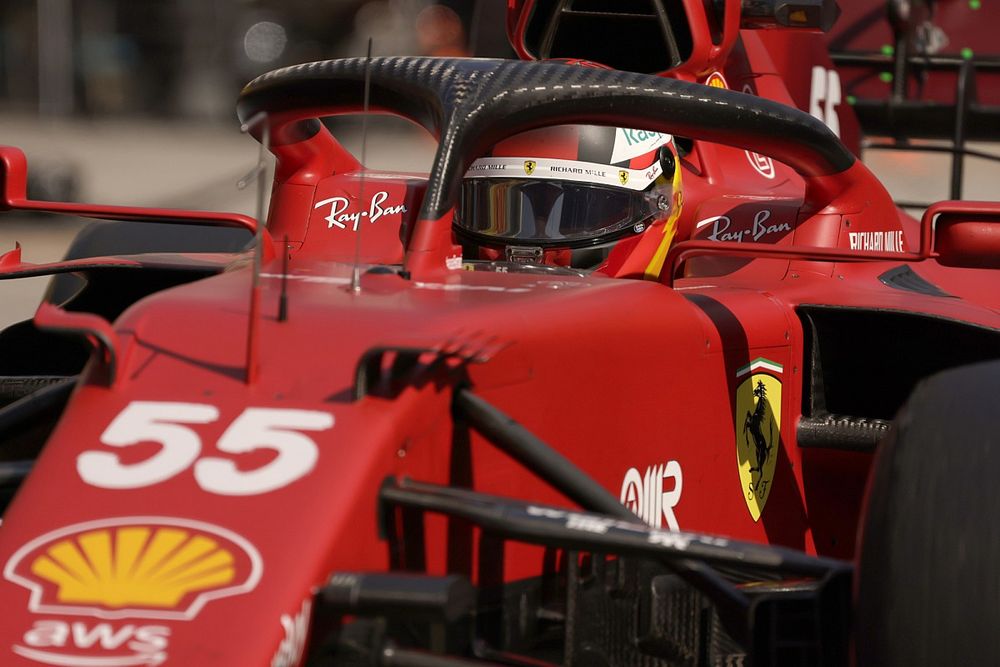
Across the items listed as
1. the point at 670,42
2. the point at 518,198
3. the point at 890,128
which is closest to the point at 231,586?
the point at 518,198

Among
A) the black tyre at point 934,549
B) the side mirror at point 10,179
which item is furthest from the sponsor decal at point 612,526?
the side mirror at point 10,179

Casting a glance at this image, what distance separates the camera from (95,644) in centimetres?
191

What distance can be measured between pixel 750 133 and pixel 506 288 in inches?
26.5

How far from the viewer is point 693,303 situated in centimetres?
294

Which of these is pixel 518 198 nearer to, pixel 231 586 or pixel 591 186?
pixel 591 186

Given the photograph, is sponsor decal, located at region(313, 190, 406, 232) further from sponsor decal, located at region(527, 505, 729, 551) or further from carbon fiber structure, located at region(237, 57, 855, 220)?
sponsor decal, located at region(527, 505, 729, 551)

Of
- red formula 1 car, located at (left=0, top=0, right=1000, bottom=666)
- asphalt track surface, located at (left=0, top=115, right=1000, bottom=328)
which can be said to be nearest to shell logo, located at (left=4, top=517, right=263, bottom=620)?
red formula 1 car, located at (left=0, top=0, right=1000, bottom=666)

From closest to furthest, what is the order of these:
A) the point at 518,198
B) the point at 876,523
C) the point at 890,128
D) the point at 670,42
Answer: the point at 876,523
the point at 518,198
the point at 670,42
the point at 890,128

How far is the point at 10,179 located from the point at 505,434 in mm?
1477

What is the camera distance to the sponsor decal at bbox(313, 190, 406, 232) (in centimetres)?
368

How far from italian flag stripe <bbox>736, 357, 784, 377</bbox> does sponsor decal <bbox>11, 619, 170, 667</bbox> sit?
1434 mm

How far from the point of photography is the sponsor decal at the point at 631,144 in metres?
3.33

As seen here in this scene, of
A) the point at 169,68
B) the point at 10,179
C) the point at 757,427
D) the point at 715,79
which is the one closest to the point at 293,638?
the point at 757,427

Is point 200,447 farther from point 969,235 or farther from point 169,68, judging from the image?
point 169,68
